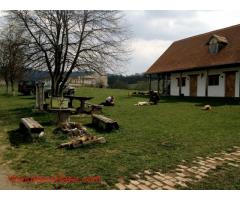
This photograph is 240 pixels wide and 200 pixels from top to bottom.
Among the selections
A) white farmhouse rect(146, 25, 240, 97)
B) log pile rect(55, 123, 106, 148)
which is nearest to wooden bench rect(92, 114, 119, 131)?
log pile rect(55, 123, 106, 148)

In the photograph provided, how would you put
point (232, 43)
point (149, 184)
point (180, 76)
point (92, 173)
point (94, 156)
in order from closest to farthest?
point (149, 184), point (92, 173), point (94, 156), point (232, 43), point (180, 76)

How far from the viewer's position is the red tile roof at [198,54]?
2415 cm

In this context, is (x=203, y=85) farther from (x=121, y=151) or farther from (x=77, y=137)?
(x=121, y=151)

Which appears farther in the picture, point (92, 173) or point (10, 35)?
point (10, 35)

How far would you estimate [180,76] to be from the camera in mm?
29047

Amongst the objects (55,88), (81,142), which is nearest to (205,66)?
(55,88)

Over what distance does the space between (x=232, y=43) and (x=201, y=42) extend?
5220mm

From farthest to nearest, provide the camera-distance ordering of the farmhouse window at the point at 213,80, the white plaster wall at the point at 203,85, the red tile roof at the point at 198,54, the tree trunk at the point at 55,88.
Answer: the farmhouse window at the point at 213,80 < the white plaster wall at the point at 203,85 < the red tile roof at the point at 198,54 < the tree trunk at the point at 55,88

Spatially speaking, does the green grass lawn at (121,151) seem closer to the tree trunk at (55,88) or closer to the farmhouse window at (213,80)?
the tree trunk at (55,88)

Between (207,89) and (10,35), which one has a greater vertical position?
(10,35)

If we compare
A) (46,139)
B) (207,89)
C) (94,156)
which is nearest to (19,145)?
(46,139)

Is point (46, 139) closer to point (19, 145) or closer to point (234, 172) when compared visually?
point (19, 145)

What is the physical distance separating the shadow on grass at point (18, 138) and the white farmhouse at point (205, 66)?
53.6 feet

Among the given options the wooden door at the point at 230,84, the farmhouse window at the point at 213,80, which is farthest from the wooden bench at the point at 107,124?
the farmhouse window at the point at 213,80
